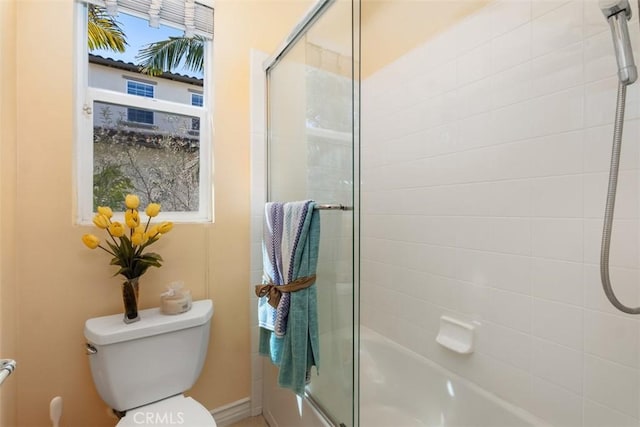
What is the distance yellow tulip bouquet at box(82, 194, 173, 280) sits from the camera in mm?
1168

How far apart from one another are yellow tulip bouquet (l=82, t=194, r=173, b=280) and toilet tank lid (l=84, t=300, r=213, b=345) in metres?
0.18

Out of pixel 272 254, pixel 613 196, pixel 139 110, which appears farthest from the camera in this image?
pixel 139 110

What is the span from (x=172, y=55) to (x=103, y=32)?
0.92ft

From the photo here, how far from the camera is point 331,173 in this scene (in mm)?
1084

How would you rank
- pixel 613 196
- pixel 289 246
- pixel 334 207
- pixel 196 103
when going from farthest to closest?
pixel 196 103, pixel 289 246, pixel 334 207, pixel 613 196

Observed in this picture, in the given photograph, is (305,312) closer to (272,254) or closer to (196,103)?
(272,254)

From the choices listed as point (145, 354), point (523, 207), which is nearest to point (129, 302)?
point (145, 354)

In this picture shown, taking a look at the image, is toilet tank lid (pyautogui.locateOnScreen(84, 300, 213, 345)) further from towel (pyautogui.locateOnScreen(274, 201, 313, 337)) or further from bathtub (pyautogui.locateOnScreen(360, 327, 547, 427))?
bathtub (pyautogui.locateOnScreen(360, 327, 547, 427))

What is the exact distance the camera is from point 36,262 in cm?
117

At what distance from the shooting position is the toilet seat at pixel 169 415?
3.49ft

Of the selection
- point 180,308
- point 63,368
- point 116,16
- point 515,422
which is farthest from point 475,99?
point 63,368

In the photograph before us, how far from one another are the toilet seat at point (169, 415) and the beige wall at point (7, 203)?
0.40m

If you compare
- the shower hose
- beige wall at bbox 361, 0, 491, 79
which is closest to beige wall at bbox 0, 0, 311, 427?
beige wall at bbox 361, 0, 491, 79

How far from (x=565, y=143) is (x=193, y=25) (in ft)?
5.42
